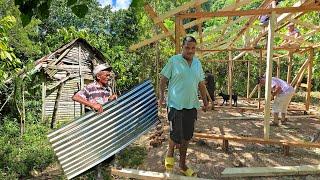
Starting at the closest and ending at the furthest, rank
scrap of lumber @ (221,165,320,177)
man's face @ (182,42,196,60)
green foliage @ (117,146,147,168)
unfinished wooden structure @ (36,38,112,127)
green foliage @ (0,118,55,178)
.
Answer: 1. man's face @ (182,42,196,60)
2. scrap of lumber @ (221,165,320,177)
3. green foliage @ (117,146,147,168)
4. green foliage @ (0,118,55,178)
5. unfinished wooden structure @ (36,38,112,127)

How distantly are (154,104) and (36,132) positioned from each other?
7.76 meters

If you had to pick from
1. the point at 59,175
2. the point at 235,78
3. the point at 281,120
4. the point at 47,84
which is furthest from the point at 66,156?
the point at 235,78

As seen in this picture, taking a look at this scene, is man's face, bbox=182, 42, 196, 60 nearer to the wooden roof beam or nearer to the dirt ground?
the wooden roof beam

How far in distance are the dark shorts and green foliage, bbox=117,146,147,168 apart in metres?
1.27

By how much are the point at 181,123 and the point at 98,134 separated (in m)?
1.11

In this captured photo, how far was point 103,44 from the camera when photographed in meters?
22.3

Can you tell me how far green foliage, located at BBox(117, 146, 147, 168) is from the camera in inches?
228

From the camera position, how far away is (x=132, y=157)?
6281 millimetres

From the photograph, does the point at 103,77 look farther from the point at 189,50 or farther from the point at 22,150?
the point at 22,150

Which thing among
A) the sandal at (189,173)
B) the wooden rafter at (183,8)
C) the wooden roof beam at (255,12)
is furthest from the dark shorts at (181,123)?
the wooden roof beam at (255,12)

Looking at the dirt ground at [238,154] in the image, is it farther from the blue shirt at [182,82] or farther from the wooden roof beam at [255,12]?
the wooden roof beam at [255,12]

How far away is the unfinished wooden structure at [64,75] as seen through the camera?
49.7ft

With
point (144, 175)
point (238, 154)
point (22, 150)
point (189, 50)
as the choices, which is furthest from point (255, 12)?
point (22, 150)

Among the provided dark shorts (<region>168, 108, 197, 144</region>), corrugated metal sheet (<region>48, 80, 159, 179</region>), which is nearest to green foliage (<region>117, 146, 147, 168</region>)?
corrugated metal sheet (<region>48, 80, 159, 179</region>)
